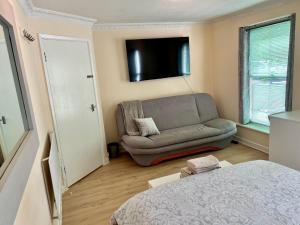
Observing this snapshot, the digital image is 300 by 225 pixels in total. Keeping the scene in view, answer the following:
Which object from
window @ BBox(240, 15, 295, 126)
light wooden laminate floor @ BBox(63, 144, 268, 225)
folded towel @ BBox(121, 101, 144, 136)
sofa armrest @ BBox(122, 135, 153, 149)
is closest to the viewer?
light wooden laminate floor @ BBox(63, 144, 268, 225)

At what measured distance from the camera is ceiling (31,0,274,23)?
2.54 metres

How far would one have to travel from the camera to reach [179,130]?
384cm

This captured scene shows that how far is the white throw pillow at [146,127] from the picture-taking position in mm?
3654

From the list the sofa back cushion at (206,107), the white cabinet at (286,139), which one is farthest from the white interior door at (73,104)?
the white cabinet at (286,139)

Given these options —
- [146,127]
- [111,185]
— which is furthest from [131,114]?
[111,185]

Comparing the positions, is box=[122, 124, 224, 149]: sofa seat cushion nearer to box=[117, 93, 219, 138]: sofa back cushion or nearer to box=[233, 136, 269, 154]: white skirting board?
box=[117, 93, 219, 138]: sofa back cushion

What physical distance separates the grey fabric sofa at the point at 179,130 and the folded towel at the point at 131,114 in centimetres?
8

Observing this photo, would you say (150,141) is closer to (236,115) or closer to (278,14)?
(236,115)

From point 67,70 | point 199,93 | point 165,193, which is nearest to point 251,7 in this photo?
point 199,93

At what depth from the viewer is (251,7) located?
3.39 m

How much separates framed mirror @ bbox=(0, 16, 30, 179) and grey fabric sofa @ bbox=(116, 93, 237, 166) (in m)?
2.05

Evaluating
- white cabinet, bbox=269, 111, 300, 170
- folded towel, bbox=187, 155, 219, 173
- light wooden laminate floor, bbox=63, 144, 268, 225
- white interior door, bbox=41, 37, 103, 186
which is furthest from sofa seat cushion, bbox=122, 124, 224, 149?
folded towel, bbox=187, 155, 219, 173

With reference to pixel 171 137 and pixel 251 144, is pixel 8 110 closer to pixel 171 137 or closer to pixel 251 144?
pixel 171 137

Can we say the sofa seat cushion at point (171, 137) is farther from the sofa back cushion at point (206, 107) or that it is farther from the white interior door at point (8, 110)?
the white interior door at point (8, 110)
